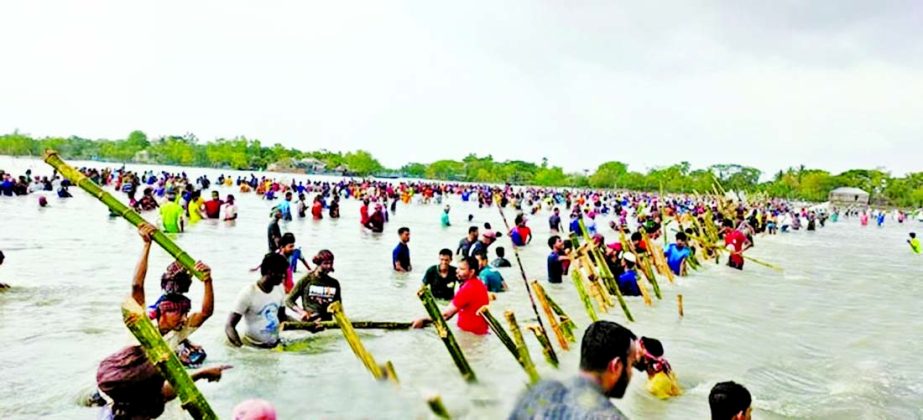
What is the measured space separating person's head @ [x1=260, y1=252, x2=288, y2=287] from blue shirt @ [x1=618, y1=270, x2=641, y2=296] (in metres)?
9.00

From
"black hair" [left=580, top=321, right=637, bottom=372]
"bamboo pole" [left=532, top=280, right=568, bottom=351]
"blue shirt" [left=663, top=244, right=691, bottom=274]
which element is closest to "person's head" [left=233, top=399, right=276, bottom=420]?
"black hair" [left=580, top=321, right=637, bottom=372]

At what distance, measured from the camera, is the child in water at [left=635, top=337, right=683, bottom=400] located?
7414mm

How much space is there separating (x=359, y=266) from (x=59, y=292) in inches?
280

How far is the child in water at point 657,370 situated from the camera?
7.41 meters

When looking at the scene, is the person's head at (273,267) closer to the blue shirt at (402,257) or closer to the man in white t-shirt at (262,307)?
the man in white t-shirt at (262,307)

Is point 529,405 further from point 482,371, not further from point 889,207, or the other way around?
point 889,207

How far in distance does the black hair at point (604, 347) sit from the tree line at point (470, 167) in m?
112

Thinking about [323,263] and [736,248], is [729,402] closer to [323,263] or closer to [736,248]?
[323,263]

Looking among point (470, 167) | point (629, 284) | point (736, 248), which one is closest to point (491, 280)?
point (629, 284)

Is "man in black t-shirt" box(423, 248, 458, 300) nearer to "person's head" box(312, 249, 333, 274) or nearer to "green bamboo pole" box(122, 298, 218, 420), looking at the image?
"person's head" box(312, 249, 333, 274)

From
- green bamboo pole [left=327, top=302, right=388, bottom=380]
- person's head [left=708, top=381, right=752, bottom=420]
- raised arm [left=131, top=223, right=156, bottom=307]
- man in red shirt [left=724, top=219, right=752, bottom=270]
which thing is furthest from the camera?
man in red shirt [left=724, top=219, right=752, bottom=270]

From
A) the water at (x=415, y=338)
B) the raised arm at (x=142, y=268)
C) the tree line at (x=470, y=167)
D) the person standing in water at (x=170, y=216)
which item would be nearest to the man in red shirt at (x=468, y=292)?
the water at (x=415, y=338)

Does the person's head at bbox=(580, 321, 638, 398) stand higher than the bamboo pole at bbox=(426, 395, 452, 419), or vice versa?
the person's head at bbox=(580, 321, 638, 398)

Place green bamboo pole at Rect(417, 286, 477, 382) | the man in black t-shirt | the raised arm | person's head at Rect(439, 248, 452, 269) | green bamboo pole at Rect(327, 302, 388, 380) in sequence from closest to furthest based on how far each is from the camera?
the raised arm, green bamboo pole at Rect(327, 302, 388, 380), green bamboo pole at Rect(417, 286, 477, 382), person's head at Rect(439, 248, 452, 269), the man in black t-shirt
